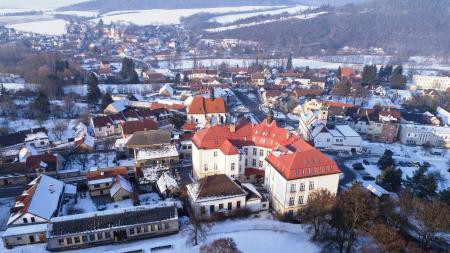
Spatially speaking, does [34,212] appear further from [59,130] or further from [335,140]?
[335,140]

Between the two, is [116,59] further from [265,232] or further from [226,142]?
[265,232]

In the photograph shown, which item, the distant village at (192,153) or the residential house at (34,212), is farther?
the distant village at (192,153)

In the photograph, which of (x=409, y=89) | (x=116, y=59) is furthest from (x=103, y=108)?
(x=409, y=89)

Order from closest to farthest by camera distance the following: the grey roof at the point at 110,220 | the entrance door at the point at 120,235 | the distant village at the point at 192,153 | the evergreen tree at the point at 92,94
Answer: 1. the grey roof at the point at 110,220
2. the entrance door at the point at 120,235
3. the distant village at the point at 192,153
4. the evergreen tree at the point at 92,94

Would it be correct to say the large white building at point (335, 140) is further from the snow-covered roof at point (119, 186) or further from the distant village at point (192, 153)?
the snow-covered roof at point (119, 186)

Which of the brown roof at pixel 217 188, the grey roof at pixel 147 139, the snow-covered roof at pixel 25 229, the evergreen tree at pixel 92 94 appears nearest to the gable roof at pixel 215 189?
the brown roof at pixel 217 188

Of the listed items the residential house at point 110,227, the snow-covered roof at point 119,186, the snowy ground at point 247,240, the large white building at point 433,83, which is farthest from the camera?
the large white building at point 433,83

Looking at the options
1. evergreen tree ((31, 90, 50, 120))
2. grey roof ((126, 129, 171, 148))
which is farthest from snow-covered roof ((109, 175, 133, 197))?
evergreen tree ((31, 90, 50, 120))

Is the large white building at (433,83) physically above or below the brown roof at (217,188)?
above

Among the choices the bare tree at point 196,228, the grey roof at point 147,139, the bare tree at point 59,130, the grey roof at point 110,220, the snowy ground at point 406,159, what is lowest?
the snowy ground at point 406,159
